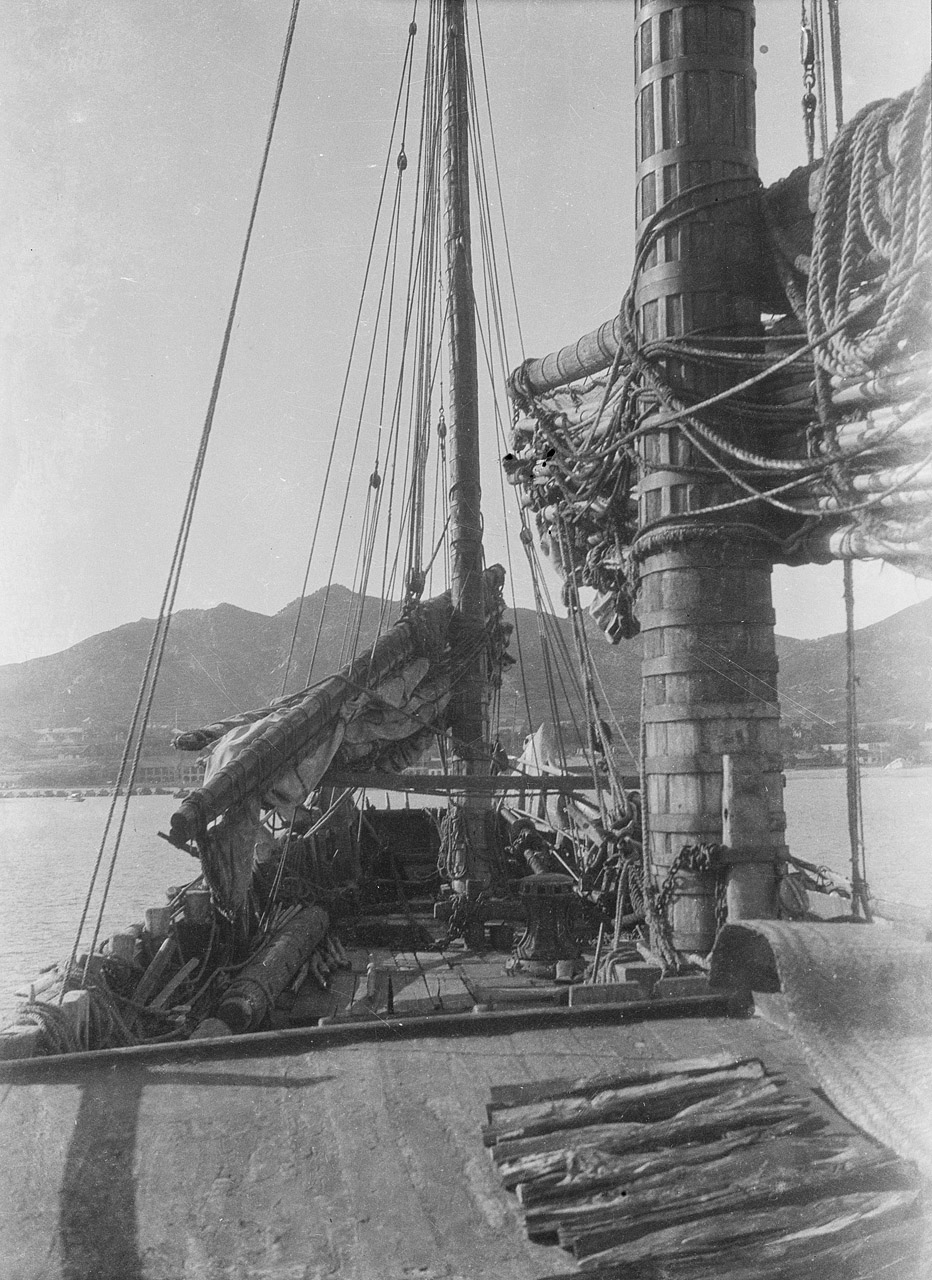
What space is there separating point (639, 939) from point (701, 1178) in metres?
4.36

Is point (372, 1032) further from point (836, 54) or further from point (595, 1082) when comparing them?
point (836, 54)

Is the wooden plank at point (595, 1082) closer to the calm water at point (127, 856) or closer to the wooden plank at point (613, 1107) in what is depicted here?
the wooden plank at point (613, 1107)

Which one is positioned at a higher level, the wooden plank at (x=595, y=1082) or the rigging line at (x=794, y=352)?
the rigging line at (x=794, y=352)

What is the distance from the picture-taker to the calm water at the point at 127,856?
101ft

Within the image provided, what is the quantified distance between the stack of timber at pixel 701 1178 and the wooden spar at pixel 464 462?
8.16 metres

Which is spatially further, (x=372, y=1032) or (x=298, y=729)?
(x=298, y=729)

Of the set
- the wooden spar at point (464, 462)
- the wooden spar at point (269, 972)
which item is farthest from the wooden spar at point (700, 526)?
the wooden spar at point (464, 462)

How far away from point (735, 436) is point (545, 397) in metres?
2.59

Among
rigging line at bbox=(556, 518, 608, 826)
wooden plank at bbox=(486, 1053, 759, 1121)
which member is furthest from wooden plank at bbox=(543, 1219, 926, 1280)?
rigging line at bbox=(556, 518, 608, 826)

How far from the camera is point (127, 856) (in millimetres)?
53844

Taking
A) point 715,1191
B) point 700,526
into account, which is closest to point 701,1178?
point 715,1191

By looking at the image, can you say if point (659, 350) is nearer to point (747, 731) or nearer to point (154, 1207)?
point (747, 731)

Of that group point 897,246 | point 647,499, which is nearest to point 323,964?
point 647,499

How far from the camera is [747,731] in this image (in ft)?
21.3
